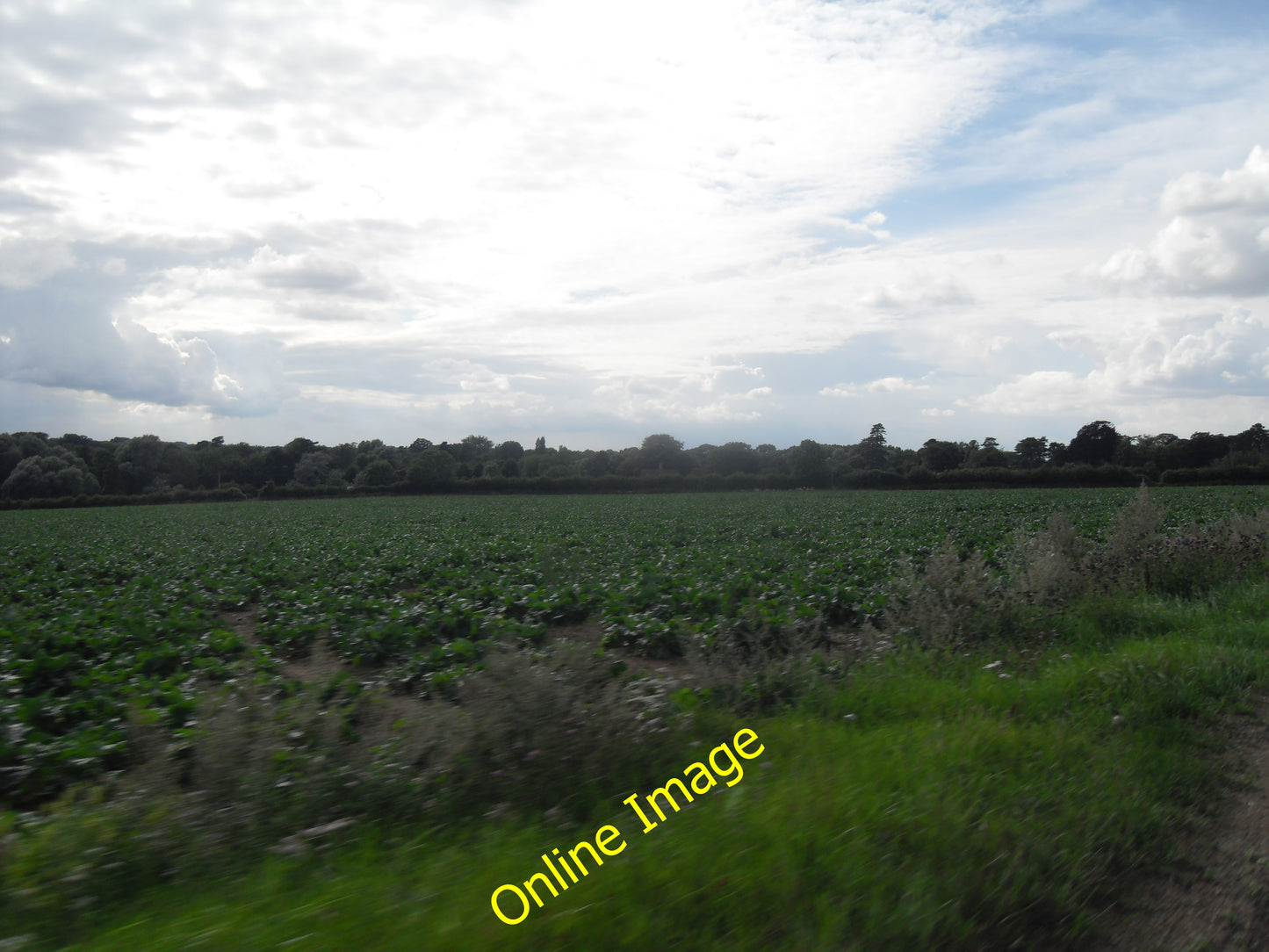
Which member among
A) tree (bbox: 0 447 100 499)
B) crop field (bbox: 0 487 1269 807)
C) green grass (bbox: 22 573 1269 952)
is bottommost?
crop field (bbox: 0 487 1269 807)

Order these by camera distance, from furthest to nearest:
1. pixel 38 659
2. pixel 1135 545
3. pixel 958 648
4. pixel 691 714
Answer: pixel 1135 545 < pixel 38 659 < pixel 958 648 < pixel 691 714

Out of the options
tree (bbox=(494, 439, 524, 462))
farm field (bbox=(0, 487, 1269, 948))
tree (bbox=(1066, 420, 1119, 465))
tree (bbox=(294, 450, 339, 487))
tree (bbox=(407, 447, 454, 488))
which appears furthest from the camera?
tree (bbox=(494, 439, 524, 462))

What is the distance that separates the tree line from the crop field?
43.6 meters

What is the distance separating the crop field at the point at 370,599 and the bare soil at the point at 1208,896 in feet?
13.7

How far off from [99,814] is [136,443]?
355 feet

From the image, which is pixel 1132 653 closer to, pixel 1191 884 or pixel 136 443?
pixel 1191 884

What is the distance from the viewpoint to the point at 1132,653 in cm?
680

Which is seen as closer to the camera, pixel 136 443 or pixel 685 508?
pixel 685 508

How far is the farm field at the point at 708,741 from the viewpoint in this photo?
311 cm

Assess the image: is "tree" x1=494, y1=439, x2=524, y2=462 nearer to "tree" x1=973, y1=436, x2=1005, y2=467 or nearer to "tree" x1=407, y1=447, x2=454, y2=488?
"tree" x1=407, y1=447, x2=454, y2=488

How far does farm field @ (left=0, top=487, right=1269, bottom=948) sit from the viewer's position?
3111 millimetres

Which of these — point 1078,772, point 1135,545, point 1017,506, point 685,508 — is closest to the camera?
point 1078,772

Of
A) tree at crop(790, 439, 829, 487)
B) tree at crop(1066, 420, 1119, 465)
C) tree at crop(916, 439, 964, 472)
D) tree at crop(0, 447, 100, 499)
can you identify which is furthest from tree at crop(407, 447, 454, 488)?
tree at crop(1066, 420, 1119, 465)

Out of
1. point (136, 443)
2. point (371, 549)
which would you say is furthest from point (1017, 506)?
point (136, 443)
